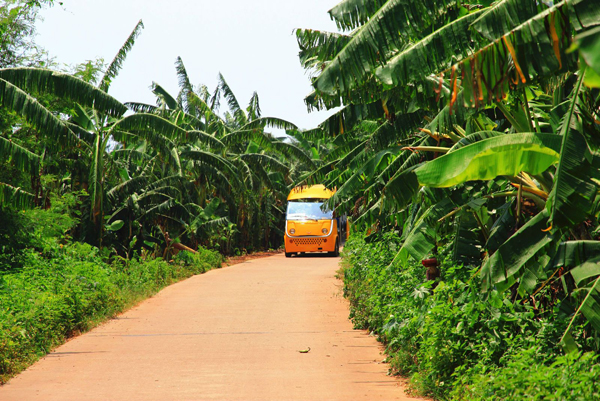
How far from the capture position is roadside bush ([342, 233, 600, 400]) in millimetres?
4684

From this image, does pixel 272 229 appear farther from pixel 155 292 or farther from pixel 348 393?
pixel 348 393

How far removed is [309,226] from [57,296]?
2031 cm

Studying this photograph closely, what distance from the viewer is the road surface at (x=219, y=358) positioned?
6.84 m

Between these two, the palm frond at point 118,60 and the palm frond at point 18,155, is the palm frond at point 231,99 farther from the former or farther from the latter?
the palm frond at point 18,155

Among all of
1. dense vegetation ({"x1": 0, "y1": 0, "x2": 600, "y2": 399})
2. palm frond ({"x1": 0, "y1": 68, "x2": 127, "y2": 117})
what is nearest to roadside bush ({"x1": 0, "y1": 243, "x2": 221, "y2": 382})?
dense vegetation ({"x1": 0, "y1": 0, "x2": 600, "y2": 399})

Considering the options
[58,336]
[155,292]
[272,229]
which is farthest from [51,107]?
[272,229]

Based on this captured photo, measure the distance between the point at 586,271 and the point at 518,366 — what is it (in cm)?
130

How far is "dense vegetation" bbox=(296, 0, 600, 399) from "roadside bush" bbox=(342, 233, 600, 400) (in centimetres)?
2

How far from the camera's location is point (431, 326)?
6473 millimetres

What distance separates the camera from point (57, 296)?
10117 millimetres

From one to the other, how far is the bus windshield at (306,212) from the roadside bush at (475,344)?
69.9 ft

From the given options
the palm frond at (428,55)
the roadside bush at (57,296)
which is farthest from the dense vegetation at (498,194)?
the roadside bush at (57,296)

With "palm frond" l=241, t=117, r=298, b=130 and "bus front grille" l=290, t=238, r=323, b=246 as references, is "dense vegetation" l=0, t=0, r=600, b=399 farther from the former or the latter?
"bus front grille" l=290, t=238, r=323, b=246

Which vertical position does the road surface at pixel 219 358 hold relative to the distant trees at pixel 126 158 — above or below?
below
